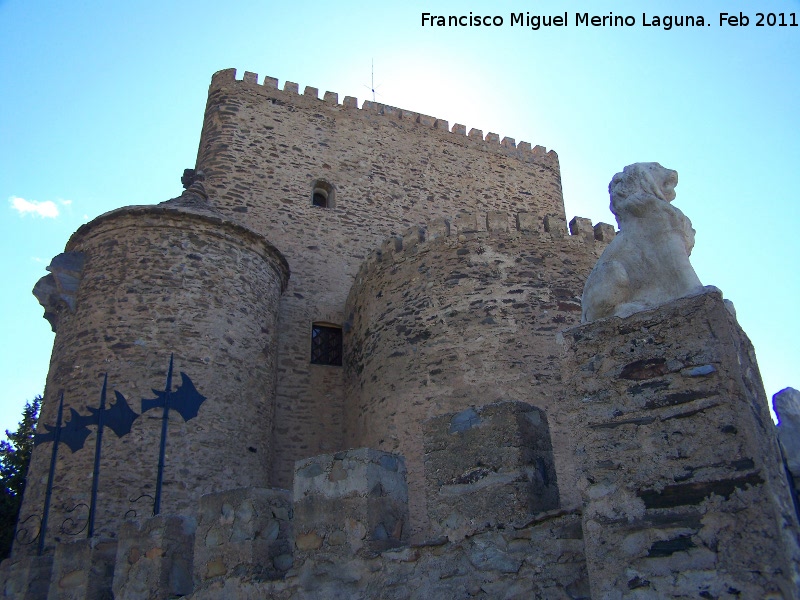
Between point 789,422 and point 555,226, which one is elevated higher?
point 555,226

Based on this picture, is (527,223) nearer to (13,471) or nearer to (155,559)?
(155,559)

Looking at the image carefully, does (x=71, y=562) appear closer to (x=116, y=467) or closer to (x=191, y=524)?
(x=191, y=524)

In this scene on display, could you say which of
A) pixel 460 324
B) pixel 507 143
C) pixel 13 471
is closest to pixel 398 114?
pixel 507 143

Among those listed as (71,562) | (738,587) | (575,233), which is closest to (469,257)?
(575,233)

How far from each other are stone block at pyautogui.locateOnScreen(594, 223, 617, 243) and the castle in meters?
0.06

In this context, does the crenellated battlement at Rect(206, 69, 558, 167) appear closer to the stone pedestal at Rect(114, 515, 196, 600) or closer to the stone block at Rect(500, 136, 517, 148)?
the stone block at Rect(500, 136, 517, 148)

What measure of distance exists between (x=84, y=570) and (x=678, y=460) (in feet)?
16.2

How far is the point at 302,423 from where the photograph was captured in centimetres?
1123

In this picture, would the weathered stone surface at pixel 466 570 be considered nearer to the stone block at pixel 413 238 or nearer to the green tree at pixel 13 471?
the stone block at pixel 413 238

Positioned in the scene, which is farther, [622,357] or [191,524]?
[191,524]

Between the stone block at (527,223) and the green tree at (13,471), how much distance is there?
8779 millimetres

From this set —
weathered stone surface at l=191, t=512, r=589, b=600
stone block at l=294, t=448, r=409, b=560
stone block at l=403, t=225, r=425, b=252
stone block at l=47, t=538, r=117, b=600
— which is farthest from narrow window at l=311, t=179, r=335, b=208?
weathered stone surface at l=191, t=512, r=589, b=600

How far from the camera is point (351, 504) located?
13.9 ft

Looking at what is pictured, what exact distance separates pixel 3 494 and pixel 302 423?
615 cm
